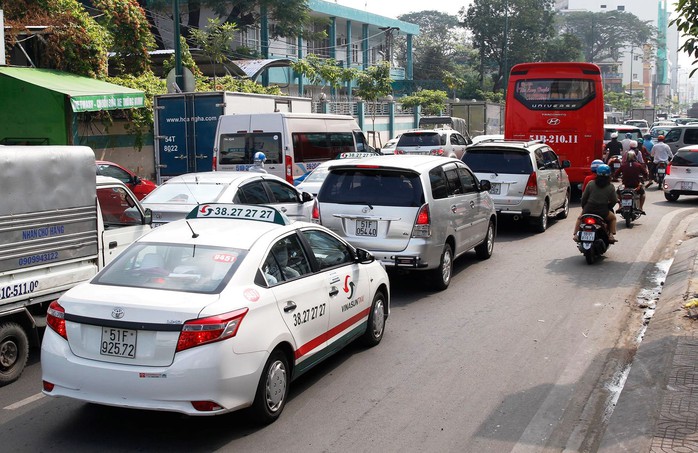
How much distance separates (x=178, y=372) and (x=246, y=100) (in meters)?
13.7

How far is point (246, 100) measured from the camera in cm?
1853

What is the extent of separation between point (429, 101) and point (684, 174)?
29786 millimetres

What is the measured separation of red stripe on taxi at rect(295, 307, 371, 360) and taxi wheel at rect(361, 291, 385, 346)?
17 centimetres

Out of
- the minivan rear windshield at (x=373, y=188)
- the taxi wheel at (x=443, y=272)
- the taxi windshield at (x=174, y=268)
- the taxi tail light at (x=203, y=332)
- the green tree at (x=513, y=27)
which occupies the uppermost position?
the green tree at (x=513, y=27)

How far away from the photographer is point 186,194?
11883 mm

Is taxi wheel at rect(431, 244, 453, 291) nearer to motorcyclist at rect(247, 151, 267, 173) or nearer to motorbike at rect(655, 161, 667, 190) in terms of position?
motorcyclist at rect(247, 151, 267, 173)

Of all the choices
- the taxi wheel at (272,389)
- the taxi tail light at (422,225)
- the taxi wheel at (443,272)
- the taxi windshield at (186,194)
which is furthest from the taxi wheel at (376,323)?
the taxi windshield at (186,194)

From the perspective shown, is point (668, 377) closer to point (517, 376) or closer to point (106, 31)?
point (517, 376)

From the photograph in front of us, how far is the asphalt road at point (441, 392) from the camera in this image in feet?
19.5

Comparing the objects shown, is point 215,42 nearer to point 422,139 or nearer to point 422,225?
point 422,139

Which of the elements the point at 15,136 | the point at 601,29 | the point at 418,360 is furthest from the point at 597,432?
the point at 601,29

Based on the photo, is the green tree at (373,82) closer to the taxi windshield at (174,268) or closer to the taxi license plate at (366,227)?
the taxi license plate at (366,227)

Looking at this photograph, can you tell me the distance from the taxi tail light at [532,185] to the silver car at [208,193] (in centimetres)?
540

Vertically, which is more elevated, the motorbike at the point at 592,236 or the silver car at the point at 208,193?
the silver car at the point at 208,193
